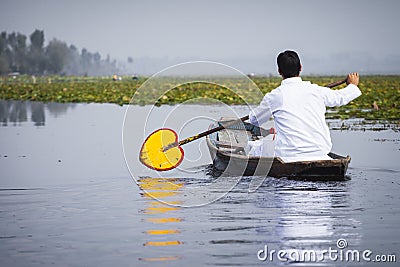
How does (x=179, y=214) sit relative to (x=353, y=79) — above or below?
below

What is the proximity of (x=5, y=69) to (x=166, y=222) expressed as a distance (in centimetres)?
14202

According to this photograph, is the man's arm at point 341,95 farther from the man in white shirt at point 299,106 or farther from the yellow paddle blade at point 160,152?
the yellow paddle blade at point 160,152

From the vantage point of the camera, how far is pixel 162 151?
8969 mm

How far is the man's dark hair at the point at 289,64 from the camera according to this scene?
7.60 meters

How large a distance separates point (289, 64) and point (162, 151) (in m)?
2.12

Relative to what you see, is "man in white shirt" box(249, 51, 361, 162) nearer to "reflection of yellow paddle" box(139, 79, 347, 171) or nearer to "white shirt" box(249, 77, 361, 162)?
"white shirt" box(249, 77, 361, 162)

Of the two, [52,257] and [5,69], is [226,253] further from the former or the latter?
[5,69]

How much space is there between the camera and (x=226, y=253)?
209 inches

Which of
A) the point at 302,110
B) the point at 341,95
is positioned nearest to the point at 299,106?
the point at 302,110
